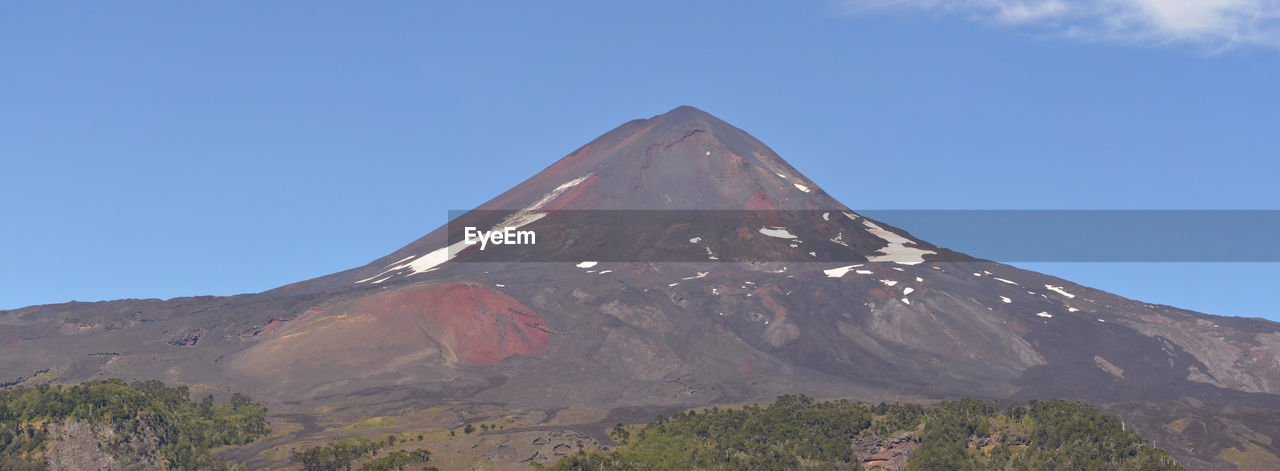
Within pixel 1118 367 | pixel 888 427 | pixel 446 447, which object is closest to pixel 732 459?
pixel 888 427

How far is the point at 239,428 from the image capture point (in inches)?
5394

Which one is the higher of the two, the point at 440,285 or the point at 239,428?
the point at 440,285

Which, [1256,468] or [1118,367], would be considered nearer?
[1256,468]

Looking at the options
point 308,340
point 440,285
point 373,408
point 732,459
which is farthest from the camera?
point 440,285

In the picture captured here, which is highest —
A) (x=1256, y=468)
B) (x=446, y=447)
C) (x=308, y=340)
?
(x=308, y=340)

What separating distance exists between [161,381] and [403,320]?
1345 inches

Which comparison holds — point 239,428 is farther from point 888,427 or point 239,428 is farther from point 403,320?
point 888,427

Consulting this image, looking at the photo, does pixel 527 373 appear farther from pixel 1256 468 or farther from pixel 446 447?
pixel 1256 468

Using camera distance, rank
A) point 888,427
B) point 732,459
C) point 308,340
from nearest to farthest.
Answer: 1. point 732,459
2. point 888,427
3. point 308,340

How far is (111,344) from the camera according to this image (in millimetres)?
183750

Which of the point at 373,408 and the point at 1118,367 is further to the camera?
the point at 1118,367

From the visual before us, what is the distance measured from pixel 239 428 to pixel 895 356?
330ft

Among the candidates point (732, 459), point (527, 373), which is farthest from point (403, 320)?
point (732, 459)

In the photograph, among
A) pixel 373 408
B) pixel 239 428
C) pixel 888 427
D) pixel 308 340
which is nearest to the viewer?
pixel 888 427
